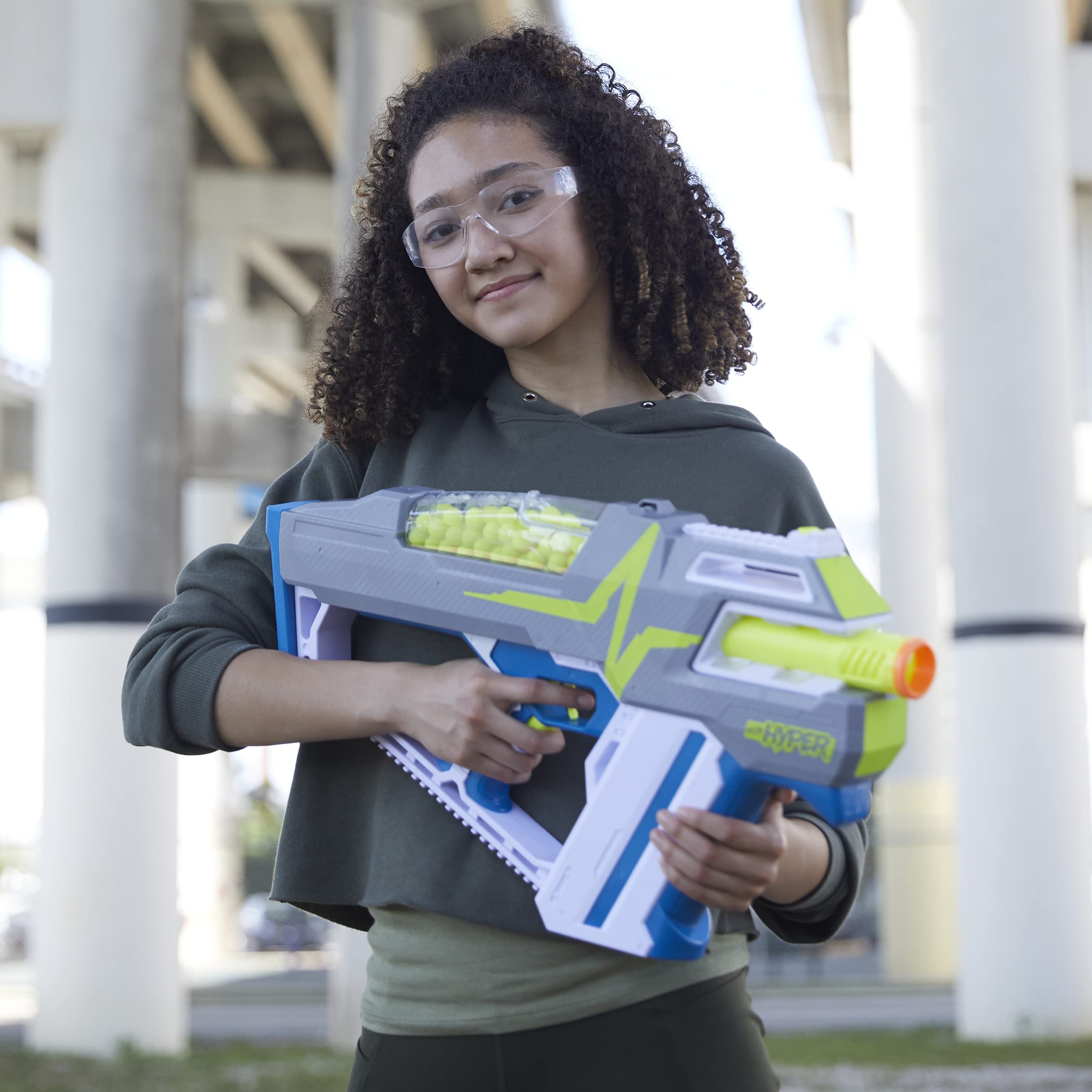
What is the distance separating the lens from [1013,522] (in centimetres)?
693

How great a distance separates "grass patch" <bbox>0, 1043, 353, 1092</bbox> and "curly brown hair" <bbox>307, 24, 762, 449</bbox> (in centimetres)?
489

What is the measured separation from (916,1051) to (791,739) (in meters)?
6.46

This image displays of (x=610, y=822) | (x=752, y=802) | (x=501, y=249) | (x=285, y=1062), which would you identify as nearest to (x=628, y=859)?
(x=610, y=822)

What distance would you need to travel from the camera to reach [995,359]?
696cm

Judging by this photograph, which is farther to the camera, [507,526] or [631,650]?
[507,526]

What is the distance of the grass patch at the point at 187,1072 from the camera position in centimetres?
604

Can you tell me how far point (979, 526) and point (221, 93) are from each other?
9.18m

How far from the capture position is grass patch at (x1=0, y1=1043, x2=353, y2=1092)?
6.04 metres

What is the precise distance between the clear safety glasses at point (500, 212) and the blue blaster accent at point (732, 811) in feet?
2.20

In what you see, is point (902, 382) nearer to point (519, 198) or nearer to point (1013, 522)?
point (1013, 522)

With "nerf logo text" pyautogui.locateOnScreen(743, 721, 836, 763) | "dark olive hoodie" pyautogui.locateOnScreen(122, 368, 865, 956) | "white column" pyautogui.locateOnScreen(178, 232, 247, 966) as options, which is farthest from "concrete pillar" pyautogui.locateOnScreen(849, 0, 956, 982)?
"nerf logo text" pyautogui.locateOnScreen(743, 721, 836, 763)

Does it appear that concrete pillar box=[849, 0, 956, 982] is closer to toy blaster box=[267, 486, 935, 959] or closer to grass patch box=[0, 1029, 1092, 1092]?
grass patch box=[0, 1029, 1092, 1092]

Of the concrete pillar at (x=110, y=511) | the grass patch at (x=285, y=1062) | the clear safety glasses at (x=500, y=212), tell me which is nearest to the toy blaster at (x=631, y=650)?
the clear safety glasses at (x=500, y=212)

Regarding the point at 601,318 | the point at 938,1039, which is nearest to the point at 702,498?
the point at 601,318
